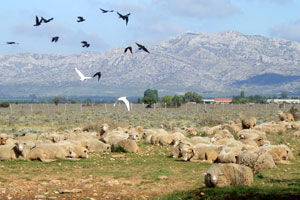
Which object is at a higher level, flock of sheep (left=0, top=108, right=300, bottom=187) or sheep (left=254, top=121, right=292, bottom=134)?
sheep (left=254, top=121, right=292, bottom=134)

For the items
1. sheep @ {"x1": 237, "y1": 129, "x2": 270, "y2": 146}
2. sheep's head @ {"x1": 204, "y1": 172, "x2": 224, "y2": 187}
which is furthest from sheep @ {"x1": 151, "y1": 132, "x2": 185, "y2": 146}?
sheep's head @ {"x1": 204, "y1": 172, "x2": 224, "y2": 187}

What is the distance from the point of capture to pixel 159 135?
22.7m

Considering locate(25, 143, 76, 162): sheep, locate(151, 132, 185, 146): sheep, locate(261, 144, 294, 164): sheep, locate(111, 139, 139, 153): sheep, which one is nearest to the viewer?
locate(261, 144, 294, 164): sheep

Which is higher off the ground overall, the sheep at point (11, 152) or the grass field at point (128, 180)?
the sheep at point (11, 152)

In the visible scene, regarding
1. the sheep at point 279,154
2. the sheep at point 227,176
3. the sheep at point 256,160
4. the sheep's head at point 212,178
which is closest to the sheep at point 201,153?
the sheep at point 279,154

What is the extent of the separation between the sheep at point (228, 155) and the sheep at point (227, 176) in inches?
125

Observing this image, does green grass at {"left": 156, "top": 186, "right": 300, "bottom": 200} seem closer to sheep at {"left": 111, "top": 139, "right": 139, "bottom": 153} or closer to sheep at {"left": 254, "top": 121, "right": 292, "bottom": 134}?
sheep at {"left": 111, "top": 139, "right": 139, "bottom": 153}

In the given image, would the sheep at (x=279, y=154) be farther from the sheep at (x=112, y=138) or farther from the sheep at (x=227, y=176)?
the sheep at (x=112, y=138)

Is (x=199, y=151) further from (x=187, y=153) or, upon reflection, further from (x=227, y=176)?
(x=227, y=176)

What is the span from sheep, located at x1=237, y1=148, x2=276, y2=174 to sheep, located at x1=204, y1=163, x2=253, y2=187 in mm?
1844

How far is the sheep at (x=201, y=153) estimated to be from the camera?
16438 millimetres

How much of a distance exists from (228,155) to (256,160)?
149 cm

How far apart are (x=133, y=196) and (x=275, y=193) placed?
322 cm

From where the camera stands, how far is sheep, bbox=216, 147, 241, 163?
15195 millimetres
